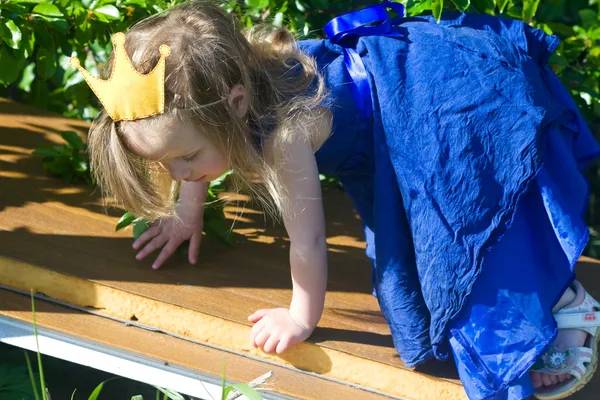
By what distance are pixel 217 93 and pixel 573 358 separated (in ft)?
3.69

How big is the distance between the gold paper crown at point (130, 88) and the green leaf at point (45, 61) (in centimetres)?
94

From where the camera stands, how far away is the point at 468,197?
84.1 inches

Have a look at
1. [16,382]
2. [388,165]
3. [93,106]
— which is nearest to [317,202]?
[388,165]

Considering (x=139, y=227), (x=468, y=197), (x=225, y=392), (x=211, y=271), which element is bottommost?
(x=211, y=271)

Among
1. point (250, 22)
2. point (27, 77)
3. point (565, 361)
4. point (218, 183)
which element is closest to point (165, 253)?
point (218, 183)

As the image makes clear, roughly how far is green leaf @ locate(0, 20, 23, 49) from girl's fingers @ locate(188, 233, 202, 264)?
2.61ft

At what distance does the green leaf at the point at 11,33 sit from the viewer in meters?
2.61

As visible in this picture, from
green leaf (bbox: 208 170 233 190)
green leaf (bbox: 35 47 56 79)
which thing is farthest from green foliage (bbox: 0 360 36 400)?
green leaf (bbox: 35 47 56 79)

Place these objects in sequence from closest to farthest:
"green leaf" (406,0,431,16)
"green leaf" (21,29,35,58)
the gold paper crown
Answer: the gold paper crown, "green leaf" (406,0,431,16), "green leaf" (21,29,35,58)

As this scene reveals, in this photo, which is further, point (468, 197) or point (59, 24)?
point (59, 24)

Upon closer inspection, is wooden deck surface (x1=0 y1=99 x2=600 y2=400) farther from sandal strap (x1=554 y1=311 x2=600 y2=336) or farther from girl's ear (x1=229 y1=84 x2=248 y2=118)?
girl's ear (x1=229 y1=84 x2=248 y2=118)

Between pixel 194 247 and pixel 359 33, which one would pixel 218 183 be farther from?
pixel 359 33

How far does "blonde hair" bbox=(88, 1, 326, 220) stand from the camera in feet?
6.51

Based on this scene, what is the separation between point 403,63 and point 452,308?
63cm
